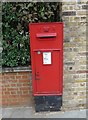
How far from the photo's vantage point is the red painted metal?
14.4 feet

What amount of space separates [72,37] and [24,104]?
1.53 meters

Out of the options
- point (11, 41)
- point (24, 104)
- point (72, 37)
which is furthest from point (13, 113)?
point (72, 37)

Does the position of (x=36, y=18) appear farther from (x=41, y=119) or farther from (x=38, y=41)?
(x=41, y=119)

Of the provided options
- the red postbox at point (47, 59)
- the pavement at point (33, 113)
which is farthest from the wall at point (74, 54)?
the red postbox at point (47, 59)

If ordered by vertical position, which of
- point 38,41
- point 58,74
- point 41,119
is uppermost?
point 38,41

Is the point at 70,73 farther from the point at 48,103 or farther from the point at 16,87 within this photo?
the point at 16,87

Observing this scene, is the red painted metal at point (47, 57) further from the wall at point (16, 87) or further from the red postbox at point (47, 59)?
the wall at point (16, 87)

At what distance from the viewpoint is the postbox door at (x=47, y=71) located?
14.8 feet

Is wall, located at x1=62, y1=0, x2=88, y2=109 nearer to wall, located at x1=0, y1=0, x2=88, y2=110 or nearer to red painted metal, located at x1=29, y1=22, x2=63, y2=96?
wall, located at x1=0, y1=0, x2=88, y2=110

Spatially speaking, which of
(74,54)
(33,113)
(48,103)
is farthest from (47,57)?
(33,113)

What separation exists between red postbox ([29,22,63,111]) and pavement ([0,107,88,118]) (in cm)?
22

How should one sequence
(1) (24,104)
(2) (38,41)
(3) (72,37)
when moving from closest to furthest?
(2) (38,41) → (3) (72,37) → (1) (24,104)

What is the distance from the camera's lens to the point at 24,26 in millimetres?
4961

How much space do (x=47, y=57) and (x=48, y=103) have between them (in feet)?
2.84
